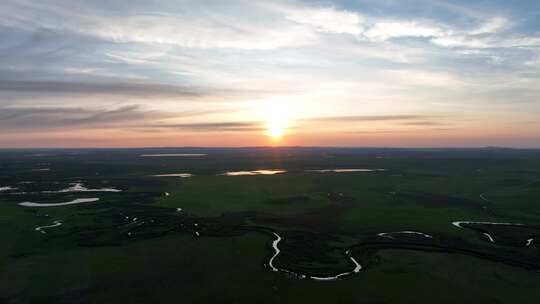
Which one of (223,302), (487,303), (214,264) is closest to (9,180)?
(214,264)

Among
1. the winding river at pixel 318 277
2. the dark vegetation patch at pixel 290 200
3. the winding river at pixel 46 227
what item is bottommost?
the winding river at pixel 318 277

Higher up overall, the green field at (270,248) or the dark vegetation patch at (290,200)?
the dark vegetation patch at (290,200)

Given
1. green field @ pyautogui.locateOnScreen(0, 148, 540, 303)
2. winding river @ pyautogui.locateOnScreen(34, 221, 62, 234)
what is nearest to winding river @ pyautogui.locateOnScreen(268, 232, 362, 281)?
green field @ pyautogui.locateOnScreen(0, 148, 540, 303)

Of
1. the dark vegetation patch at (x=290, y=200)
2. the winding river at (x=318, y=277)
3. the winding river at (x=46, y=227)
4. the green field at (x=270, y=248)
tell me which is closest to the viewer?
the green field at (x=270, y=248)

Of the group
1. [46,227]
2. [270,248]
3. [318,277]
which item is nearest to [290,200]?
[270,248]

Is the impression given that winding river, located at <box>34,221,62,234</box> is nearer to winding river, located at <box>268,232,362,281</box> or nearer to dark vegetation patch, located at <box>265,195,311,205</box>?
Result: winding river, located at <box>268,232,362,281</box>

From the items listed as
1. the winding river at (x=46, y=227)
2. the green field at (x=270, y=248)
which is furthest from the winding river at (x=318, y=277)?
the winding river at (x=46, y=227)

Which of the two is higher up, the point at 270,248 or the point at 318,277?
the point at 270,248

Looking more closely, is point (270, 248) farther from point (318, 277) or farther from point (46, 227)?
point (46, 227)

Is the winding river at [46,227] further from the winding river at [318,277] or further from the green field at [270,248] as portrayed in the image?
the winding river at [318,277]
